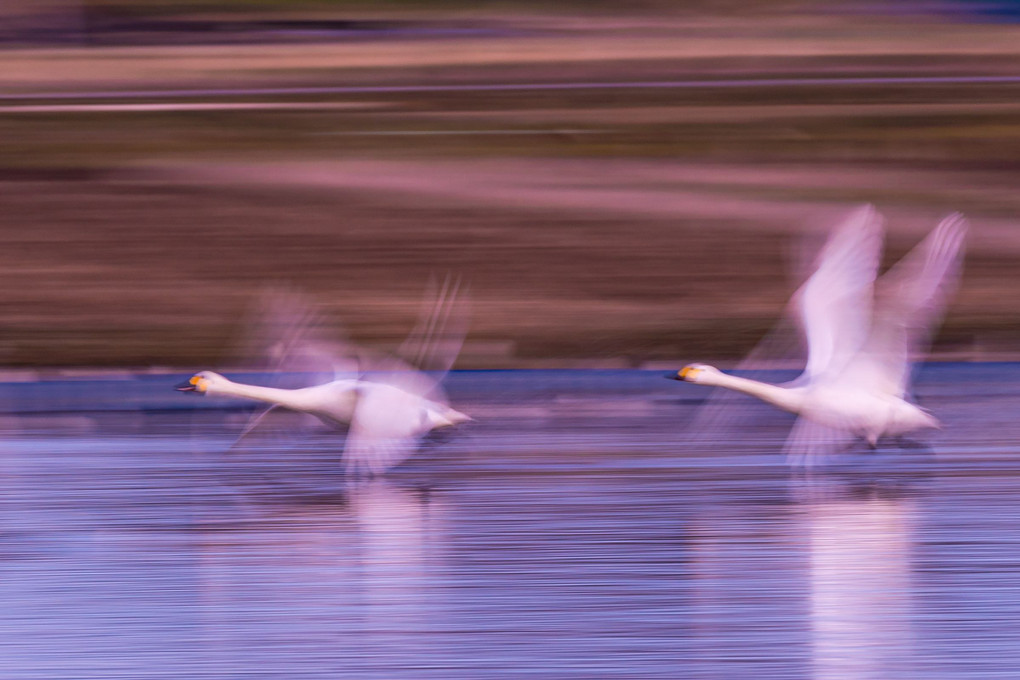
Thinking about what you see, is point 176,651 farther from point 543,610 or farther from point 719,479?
point 719,479

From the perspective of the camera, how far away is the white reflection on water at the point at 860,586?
453 cm

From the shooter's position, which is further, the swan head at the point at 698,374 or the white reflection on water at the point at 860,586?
the swan head at the point at 698,374

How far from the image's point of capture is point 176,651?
15.4ft

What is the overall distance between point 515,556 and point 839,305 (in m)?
2.27

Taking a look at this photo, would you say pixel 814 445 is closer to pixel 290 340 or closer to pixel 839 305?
pixel 839 305

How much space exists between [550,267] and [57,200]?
419 cm

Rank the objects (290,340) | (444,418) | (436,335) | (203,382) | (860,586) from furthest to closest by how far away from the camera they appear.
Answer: (436,335) < (290,340) < (203,382) < (444,418) < (860,586)

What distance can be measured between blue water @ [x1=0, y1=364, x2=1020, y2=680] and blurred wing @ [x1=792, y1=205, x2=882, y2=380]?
1.41 feet

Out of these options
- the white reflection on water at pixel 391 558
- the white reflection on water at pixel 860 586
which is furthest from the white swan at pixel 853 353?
the white reflection on water at pixel 391 558

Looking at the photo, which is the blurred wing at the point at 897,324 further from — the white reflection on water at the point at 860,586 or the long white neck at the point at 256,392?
the long white neck at the point at 256,392

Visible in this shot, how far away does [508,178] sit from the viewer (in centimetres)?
1659

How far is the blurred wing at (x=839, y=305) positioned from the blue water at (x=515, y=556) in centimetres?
43

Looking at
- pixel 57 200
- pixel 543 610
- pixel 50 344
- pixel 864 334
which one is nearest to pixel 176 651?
pixel 543 610

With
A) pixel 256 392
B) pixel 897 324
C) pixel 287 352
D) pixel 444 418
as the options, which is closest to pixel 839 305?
pixel 897 324
